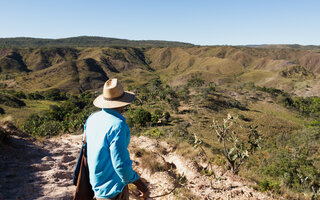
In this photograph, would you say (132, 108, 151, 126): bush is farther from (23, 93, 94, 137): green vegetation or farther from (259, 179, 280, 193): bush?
(259, 179, 280, 193): bush

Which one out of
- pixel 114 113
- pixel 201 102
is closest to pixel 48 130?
pixel 114 113

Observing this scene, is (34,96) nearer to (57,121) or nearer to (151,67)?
(57,121)

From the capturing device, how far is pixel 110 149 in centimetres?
191

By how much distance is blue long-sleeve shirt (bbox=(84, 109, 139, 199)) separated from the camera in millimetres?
Result: 1896

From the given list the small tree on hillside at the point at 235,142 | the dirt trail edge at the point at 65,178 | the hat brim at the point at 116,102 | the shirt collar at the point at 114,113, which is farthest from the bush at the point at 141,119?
the shirt collar at the point at 114,113

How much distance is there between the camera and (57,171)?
5133mm

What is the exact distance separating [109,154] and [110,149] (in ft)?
0.46

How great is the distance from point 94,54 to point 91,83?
64.9m

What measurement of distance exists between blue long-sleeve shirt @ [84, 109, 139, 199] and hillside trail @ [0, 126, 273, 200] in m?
1.25

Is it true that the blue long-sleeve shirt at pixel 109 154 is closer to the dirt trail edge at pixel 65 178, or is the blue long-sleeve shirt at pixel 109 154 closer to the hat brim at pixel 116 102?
the hat brim at pixel 116 102

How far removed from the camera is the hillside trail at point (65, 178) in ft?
13.6

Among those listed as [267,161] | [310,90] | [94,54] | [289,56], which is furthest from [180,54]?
[267,161]

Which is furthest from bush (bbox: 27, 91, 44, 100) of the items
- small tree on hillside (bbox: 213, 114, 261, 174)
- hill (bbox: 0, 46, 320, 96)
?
small tree on hillside (bbox: 213, 114, 261, 174)

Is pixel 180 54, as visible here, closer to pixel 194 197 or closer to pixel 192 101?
pixel 192 101
